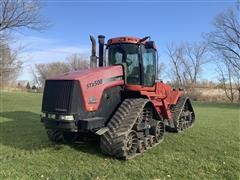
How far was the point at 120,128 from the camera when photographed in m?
7.66

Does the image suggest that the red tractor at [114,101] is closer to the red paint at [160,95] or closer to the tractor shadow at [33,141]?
the red paint at [160,95]

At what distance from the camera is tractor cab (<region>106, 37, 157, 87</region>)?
9.10 m

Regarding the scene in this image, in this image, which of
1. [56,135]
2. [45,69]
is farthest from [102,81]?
[45,69]

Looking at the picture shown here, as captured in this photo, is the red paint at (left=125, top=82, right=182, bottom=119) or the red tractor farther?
the red paint at (left=125, top=82, right=182, bottom=119)

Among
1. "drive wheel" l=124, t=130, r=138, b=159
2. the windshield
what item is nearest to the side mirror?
the windshield

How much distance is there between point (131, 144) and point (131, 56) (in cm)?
246

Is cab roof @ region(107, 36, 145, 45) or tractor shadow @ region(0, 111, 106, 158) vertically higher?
cab roof @ region(107, 36, 145, 45)

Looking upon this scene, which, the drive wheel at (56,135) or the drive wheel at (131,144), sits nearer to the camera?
the drive wheel at (131,144)

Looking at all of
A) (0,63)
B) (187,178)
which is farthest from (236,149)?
(0,63)

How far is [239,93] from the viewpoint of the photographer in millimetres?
→ 44344

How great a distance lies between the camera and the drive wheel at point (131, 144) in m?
7.50

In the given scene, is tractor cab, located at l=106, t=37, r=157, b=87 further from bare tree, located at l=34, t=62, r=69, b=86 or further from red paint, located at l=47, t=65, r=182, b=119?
bare tree, located at l=34, t=62, r=69, b=86

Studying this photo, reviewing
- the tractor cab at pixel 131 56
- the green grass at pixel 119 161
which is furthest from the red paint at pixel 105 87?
the green grass at pixel 119 161

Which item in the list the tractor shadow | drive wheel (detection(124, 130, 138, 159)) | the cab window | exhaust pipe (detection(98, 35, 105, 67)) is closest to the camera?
drive wheel (detection(124, 130, 138, 159))
